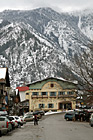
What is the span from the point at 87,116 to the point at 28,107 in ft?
167

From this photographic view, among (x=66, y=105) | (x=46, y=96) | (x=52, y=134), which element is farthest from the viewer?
(x=46, y=96)

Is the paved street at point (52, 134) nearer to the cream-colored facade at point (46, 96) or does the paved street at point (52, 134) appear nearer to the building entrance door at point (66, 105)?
the building entrance door at point (66, 105)

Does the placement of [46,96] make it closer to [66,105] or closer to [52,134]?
[66,105]

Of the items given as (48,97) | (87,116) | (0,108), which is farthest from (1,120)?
(48,97)

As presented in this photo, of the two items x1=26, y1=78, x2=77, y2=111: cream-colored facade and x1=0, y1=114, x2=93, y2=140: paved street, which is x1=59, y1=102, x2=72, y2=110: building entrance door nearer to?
x1=26, y1=78, x2=77, y2=111: cream-colored facade

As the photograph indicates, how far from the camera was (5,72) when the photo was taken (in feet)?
206

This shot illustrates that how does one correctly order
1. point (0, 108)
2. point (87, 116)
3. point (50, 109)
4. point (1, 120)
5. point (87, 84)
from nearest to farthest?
point (1, 120) → point (87, 84) → point (87, 116) → point (0, 108) → point (50, 109)

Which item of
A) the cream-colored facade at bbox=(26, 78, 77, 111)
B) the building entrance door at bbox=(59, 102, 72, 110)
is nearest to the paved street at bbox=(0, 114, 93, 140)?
the building entrance door at bbox=(59, 102, 72, 110)

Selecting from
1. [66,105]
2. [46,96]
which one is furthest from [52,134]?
[46,96]

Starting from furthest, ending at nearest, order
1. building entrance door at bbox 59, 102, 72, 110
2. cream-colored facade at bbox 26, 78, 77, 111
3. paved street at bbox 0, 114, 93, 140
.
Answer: cream-colored facade at bbox 26, 78, 77, 111
building entrance door at bbox 59, 102, 72, 110
paved street at bbox 0, 114, 93, 140

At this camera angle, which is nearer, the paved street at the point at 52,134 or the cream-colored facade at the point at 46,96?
the paved street at the point at 52,134

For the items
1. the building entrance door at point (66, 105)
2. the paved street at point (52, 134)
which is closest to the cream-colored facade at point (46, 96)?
the building entrance door at point (66, 105)

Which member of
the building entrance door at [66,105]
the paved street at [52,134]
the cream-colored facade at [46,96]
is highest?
the cream-colored facade at [46,96]

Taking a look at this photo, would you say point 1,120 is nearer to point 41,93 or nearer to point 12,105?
point 12,105
